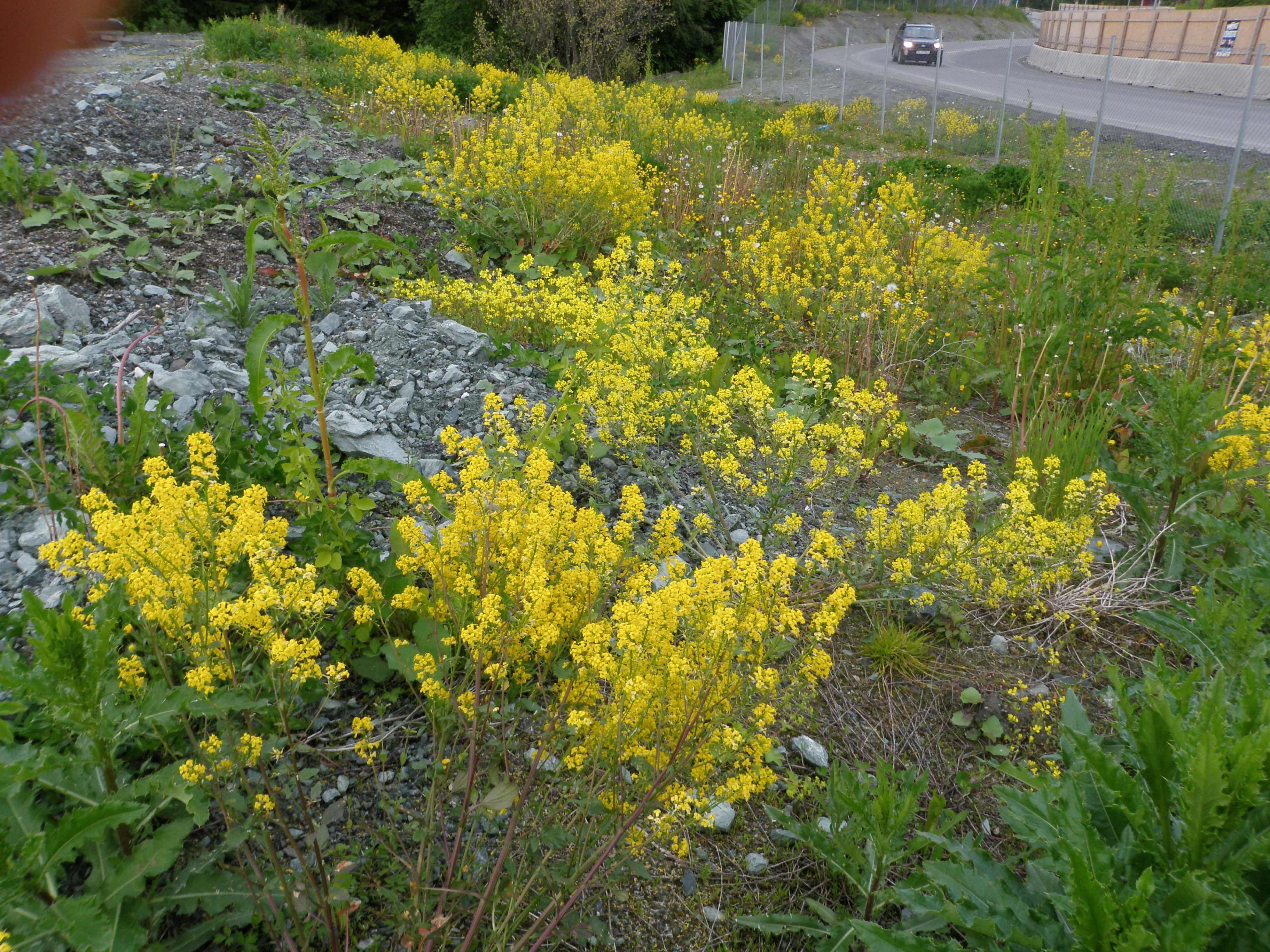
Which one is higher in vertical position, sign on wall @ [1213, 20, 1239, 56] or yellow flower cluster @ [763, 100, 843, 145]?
sign on wall @ [1213, 20, 1239, 56]

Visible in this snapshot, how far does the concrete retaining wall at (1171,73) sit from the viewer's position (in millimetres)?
20109

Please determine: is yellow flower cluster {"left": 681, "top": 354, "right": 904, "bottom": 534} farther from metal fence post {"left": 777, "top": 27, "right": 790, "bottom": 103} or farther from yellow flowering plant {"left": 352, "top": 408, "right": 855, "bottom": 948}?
metal fence post {"left": 777, "top": 27, "right": 790, "bottom": 103}

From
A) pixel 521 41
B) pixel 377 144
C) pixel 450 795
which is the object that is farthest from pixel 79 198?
pixel 521 41

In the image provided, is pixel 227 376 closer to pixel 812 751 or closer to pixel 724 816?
pixel 724 816

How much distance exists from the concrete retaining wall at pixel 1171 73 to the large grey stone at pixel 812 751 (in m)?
19.3

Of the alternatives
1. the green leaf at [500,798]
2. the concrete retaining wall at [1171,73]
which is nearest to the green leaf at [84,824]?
the green leaf at [500,798]

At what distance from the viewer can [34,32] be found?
406 millimetres

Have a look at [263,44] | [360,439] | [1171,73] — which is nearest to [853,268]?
[360,439]

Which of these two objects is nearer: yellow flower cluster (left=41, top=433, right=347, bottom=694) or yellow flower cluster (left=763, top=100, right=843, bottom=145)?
yellow flower cluster (left=41, top=433, right=347, bottom=694)

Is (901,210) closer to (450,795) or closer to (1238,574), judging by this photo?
(1238,574)

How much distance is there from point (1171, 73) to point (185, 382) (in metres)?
29.2

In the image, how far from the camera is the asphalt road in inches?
617

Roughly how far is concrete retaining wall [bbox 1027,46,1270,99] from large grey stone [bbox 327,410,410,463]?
19.2 meters

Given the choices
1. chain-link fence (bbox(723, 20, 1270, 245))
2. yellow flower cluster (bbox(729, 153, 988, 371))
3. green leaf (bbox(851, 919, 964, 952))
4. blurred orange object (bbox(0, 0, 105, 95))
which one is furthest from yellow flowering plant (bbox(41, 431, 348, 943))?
chain-link fence (bbox(723, 20, 1270, 245))
